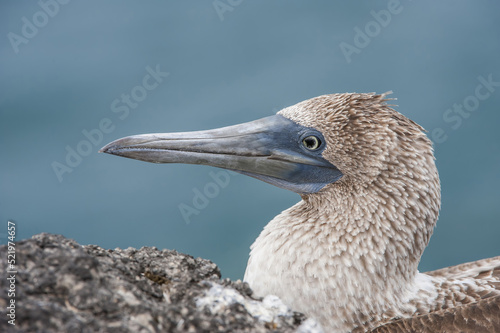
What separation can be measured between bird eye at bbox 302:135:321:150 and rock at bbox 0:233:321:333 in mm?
1034

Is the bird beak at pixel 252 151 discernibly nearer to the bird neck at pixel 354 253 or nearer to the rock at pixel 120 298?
the bird neck at pixel 354 253

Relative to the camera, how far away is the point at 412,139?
131 inches

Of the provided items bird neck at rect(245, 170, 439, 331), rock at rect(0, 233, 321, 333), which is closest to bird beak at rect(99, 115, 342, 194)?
bird neck at rect(245, 170, 439, 331)

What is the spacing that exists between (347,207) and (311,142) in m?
0.46

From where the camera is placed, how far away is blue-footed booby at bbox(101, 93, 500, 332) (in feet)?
10.4

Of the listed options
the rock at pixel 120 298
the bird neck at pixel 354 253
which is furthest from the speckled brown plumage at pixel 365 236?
the rock at pixel 120 298

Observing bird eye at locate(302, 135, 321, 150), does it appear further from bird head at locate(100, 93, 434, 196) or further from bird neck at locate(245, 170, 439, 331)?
bird neck at locate(245, 170, 439, 331)

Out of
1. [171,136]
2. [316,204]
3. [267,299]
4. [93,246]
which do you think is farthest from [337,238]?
[93,246]

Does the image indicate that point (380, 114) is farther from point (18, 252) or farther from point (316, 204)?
point (18, 252)

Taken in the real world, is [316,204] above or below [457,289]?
above

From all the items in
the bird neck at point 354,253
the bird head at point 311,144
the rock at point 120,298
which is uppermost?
the bird head at point 311,144

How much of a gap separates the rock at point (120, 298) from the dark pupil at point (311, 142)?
1038 mm

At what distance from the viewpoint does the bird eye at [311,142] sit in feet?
11.1

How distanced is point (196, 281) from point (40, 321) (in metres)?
0.84
